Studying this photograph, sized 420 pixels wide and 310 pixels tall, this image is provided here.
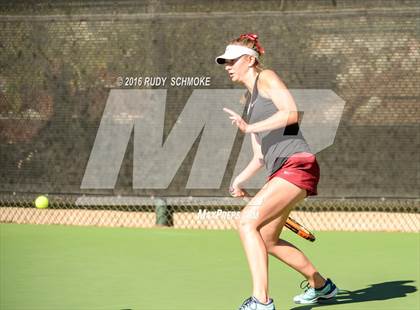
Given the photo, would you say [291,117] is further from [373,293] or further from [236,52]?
[373,293]

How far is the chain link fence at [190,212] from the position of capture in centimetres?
1142

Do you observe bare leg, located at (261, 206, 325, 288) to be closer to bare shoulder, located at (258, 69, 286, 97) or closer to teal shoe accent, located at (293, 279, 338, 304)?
teal shoe accent, located at (293, 279, 338, 304)

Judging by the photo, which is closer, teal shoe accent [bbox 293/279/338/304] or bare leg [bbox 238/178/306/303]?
bare leg [bbox 238/178/306/303]

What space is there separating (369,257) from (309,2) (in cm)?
332

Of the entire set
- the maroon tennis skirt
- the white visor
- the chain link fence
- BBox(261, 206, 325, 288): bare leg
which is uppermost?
the chain link fence

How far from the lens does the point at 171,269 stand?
28.4ft

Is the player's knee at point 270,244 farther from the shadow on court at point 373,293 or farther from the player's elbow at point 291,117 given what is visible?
the player's elbow at point 291,117

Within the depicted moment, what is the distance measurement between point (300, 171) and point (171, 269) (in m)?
2.45

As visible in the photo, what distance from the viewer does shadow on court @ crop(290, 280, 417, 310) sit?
23.7 feet

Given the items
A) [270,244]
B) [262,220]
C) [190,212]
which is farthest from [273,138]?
[190,212]

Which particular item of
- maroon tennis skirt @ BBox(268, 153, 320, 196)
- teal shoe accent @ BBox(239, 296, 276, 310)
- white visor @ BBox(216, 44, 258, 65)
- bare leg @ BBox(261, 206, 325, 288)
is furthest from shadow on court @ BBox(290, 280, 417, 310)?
white visor @ BBox(216, 44, 258, 65)

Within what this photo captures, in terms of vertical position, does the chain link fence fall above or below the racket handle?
above

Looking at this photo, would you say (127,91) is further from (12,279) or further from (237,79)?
(237,79)

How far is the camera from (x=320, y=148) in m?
11.4
